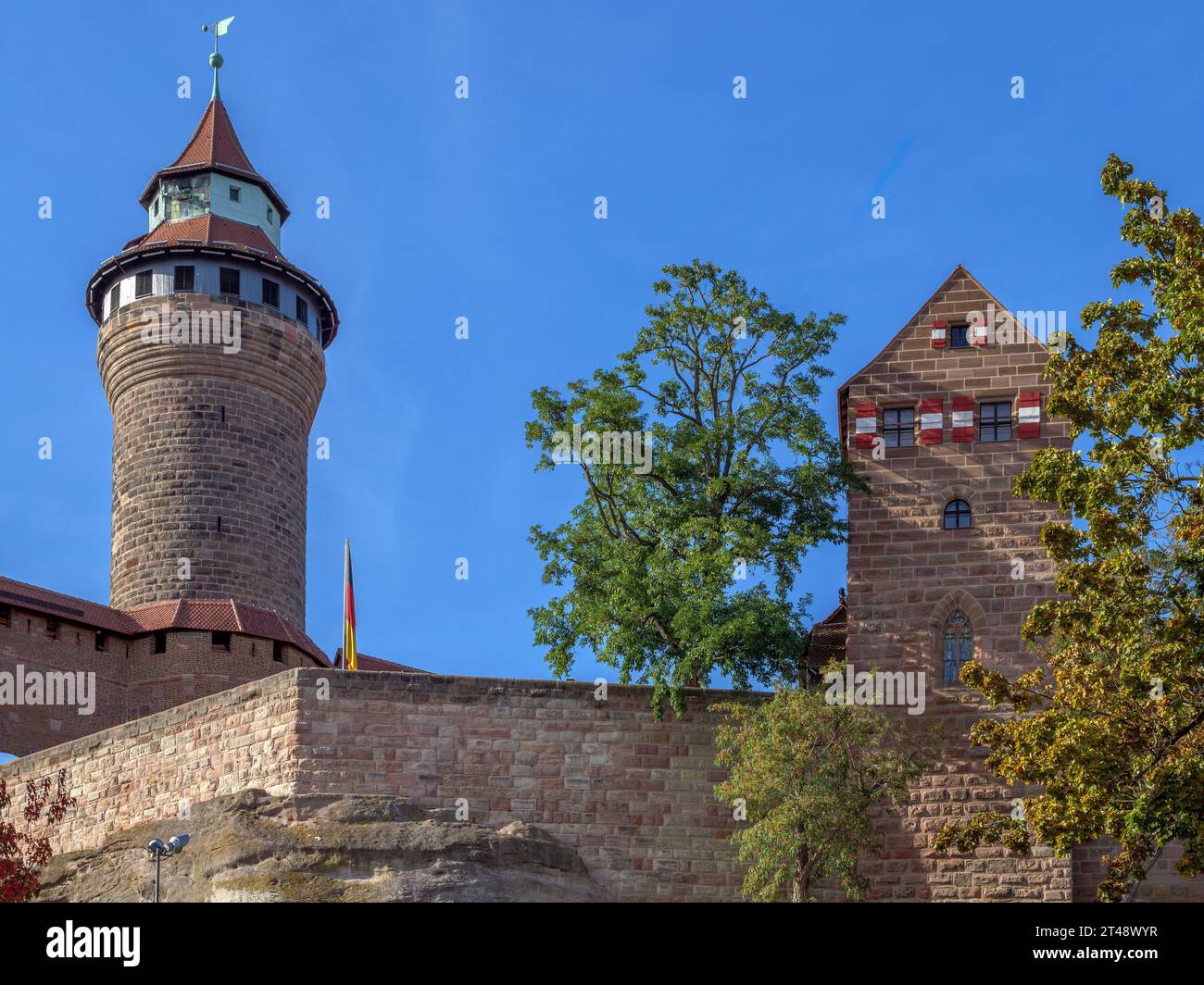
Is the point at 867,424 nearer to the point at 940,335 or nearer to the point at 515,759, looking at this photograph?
the point at 940,335

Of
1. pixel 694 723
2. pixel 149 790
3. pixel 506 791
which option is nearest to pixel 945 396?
pixel 694 723

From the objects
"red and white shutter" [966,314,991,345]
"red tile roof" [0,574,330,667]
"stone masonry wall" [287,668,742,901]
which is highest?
"red and white shutter" [966,314,991,345]

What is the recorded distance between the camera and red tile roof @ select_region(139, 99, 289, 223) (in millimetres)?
61438

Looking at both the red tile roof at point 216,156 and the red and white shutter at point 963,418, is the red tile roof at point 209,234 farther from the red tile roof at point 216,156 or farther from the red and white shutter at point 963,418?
the red and white shutter at point 963,418

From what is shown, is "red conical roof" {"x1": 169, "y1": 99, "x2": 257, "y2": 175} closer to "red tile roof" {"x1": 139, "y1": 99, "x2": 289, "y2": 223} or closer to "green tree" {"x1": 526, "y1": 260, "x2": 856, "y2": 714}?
"red tile roof" {"x1": 139, "y1": 99, "x2": 289, "y2": 223}

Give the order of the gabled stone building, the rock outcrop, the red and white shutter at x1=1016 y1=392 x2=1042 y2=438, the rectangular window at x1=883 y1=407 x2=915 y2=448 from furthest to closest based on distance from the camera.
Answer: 1. the rectangular window at x1=883 y1=407 x2=915 y2=448
2. the red and white shutter at x1=1016 y1=392 x2=1042 y2=438
3. the gabled stone building
4. the rock outcrop

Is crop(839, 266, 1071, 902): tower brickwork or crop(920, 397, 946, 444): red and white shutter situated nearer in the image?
crop(839, 266, 1071, 902): tower brickwork

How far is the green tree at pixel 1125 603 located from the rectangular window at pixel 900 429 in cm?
884

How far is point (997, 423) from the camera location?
40.3m

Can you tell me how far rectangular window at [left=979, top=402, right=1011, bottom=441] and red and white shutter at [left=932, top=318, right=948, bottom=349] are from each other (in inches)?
54.7

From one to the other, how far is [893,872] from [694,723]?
3996mm

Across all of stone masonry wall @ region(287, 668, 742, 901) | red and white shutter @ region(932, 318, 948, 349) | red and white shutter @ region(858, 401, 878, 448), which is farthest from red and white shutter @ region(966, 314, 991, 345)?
stone masonry wall @ region(287, 668, 742, 901)

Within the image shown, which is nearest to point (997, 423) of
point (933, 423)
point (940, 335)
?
point (933, 423)

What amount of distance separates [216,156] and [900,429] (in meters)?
27.4
